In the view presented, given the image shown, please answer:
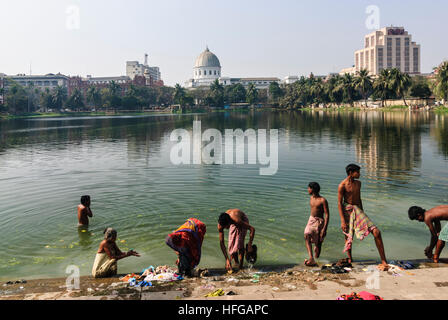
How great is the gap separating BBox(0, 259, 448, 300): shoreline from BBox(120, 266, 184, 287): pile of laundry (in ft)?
0.49

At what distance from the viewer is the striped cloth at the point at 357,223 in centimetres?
763

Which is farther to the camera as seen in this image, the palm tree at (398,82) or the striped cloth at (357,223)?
the palm tree at (398,82)

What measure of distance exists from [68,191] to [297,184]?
939 cm

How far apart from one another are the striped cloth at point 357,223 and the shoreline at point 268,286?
2.04 feet

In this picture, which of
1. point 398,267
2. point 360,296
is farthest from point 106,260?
point 398,267

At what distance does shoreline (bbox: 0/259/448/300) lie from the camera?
6.22 m

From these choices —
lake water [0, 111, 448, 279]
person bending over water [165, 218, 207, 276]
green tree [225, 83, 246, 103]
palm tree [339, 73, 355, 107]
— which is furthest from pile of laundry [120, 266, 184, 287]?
green tree [225, 83, 246, 103]

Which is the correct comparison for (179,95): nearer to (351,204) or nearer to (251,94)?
(251,94)

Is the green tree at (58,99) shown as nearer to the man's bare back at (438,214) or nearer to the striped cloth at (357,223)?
the striped cloth at (357,223)

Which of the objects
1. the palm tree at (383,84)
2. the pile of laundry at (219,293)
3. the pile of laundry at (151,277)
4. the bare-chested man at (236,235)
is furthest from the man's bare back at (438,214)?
the palm tree at (383,84)

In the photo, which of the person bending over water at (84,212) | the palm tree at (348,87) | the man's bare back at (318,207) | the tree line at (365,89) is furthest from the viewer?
the palm tree at (348,87)

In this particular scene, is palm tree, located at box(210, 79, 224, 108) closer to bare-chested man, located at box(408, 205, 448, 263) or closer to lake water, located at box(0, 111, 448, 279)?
lake water, located at box(0, 111, 448, 279)

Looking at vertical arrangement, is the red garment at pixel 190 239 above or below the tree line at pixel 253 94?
below
